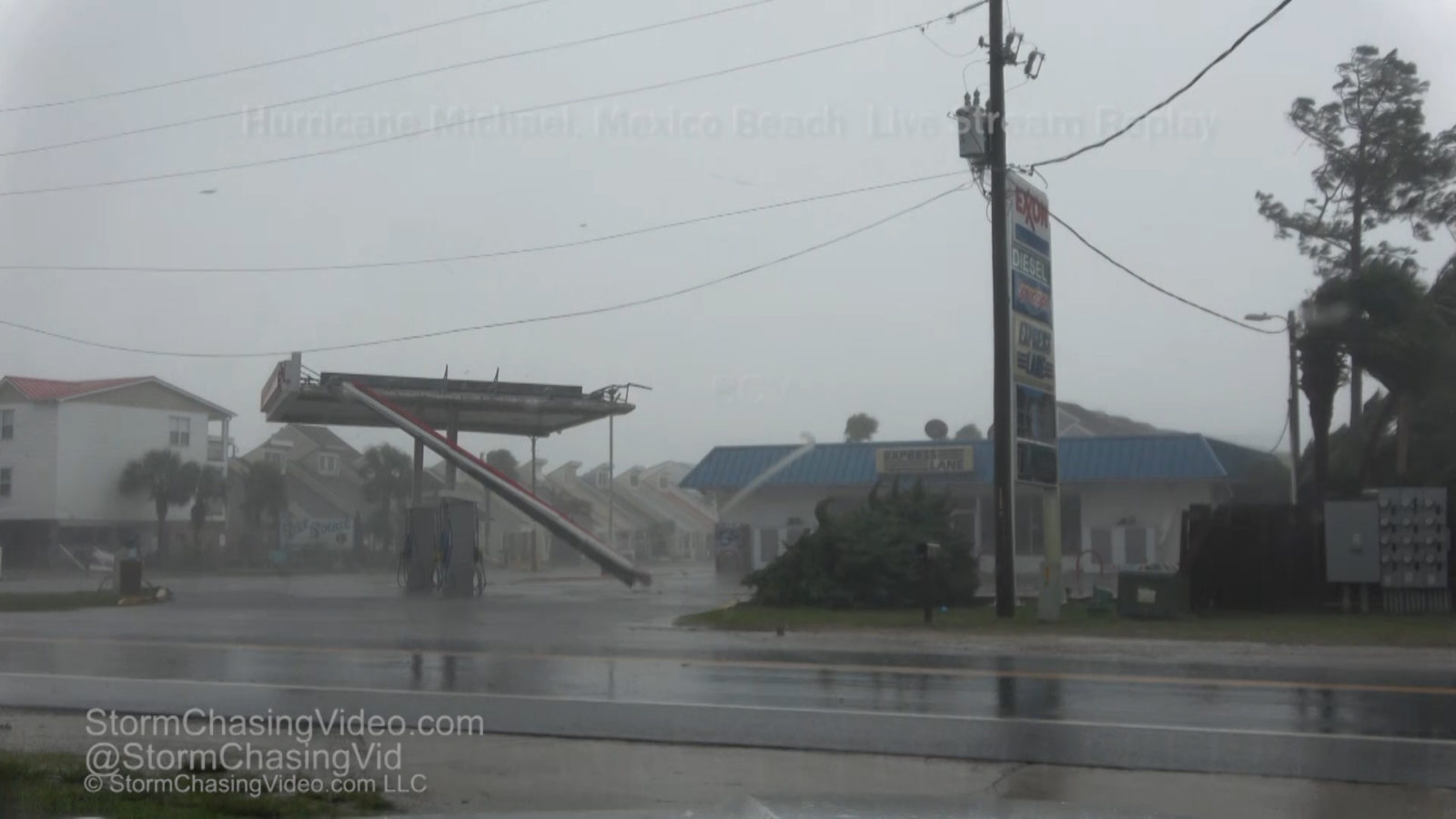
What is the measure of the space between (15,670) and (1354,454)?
29.6m

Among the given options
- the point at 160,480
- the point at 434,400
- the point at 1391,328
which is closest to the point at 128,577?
the point at 160,480

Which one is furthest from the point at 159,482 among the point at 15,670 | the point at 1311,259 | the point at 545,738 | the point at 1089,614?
the point at 1311,259

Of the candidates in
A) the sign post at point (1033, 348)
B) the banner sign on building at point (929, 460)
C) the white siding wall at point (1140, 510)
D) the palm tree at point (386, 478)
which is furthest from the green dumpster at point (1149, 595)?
the palm tree at point (386, 478)

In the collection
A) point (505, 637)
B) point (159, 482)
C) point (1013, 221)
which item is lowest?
point (505, 637)

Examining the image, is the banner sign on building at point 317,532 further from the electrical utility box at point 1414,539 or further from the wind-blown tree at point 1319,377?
the electrical utility box at point 1414,539

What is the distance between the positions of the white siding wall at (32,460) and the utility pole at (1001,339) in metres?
22.5

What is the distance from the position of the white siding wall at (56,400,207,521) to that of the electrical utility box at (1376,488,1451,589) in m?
28.1

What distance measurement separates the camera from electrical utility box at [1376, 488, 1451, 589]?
20953 mm

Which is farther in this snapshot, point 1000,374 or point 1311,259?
point 1311,259

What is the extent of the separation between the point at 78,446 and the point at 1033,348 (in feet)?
77.7

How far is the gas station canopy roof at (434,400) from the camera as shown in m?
36.8

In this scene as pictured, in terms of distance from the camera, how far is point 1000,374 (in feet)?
72.7

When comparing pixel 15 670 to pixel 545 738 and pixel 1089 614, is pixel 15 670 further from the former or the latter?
pixel 1089 614

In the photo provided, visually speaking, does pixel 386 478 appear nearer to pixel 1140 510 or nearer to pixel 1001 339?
pixel 1140 510
